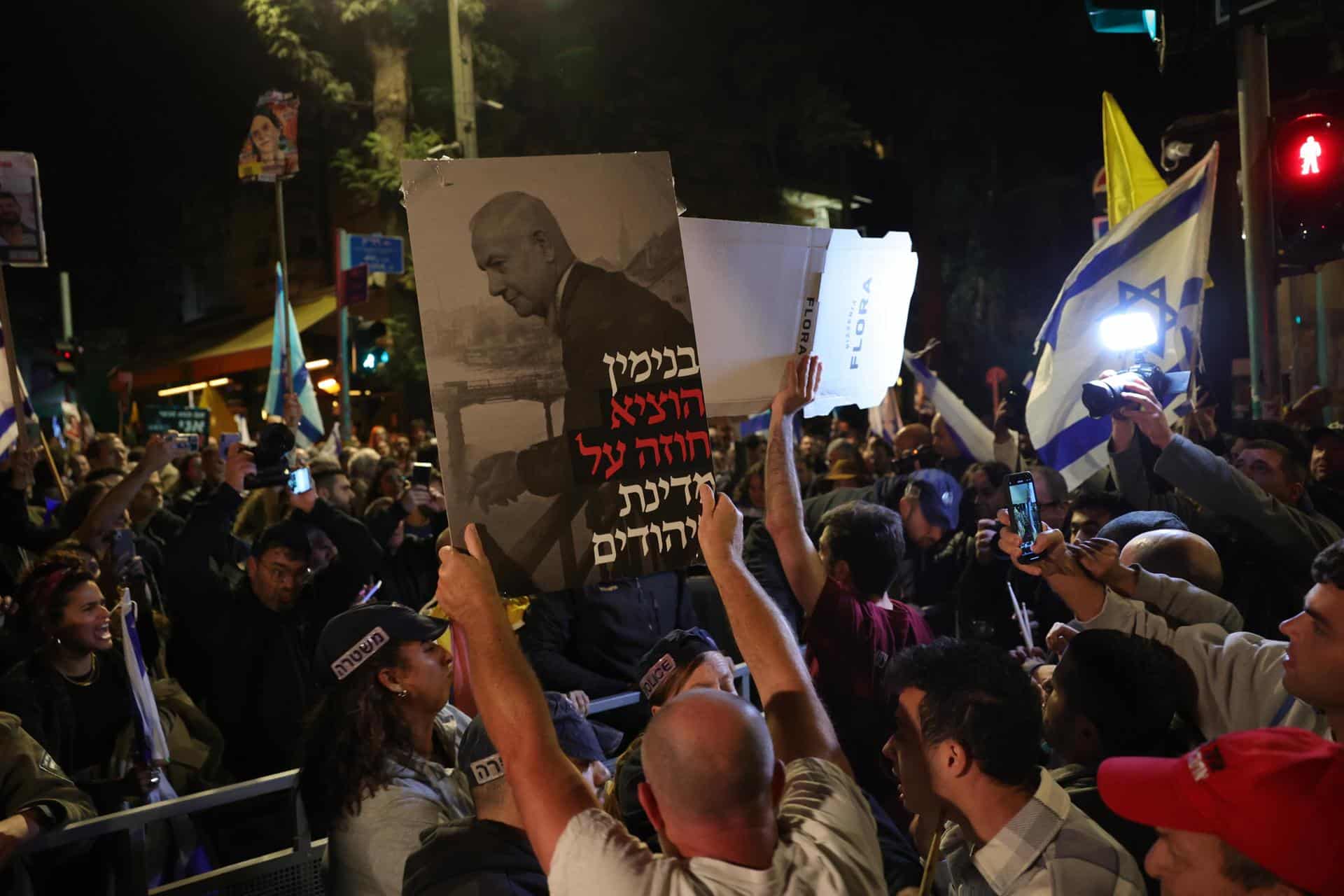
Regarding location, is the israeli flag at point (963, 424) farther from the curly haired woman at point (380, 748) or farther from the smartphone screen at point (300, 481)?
the curly haired woman at point (380, 748)

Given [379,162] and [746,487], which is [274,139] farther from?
[746,487]

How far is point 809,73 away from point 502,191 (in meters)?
22.3

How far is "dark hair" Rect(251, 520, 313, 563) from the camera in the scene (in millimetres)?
4953

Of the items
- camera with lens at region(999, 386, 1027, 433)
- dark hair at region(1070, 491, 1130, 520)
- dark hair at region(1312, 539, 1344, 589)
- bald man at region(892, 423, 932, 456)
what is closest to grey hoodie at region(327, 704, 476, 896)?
dark hair at region(1312, 539, 1344, 589)

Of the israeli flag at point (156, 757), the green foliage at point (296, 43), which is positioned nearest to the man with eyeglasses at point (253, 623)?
the israeli flag at point (156, 757)

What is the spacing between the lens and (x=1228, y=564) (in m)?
4.52

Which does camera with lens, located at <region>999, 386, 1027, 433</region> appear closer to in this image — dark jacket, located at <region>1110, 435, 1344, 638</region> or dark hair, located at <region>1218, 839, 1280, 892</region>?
dark jacket, located at <region>1110, 435, 1344, 638</region>

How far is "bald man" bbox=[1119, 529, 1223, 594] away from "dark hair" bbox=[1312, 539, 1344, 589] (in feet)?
2.91

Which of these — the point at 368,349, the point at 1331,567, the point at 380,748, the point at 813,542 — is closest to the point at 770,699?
the point at 380,748

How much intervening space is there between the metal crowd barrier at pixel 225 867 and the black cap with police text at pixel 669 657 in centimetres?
16

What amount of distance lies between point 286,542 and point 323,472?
370 cm

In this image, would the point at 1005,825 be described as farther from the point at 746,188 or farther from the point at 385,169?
the point at 746,188

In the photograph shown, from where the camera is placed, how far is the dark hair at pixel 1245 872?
1883mm

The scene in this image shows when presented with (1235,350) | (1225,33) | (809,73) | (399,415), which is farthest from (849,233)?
(399,415)
